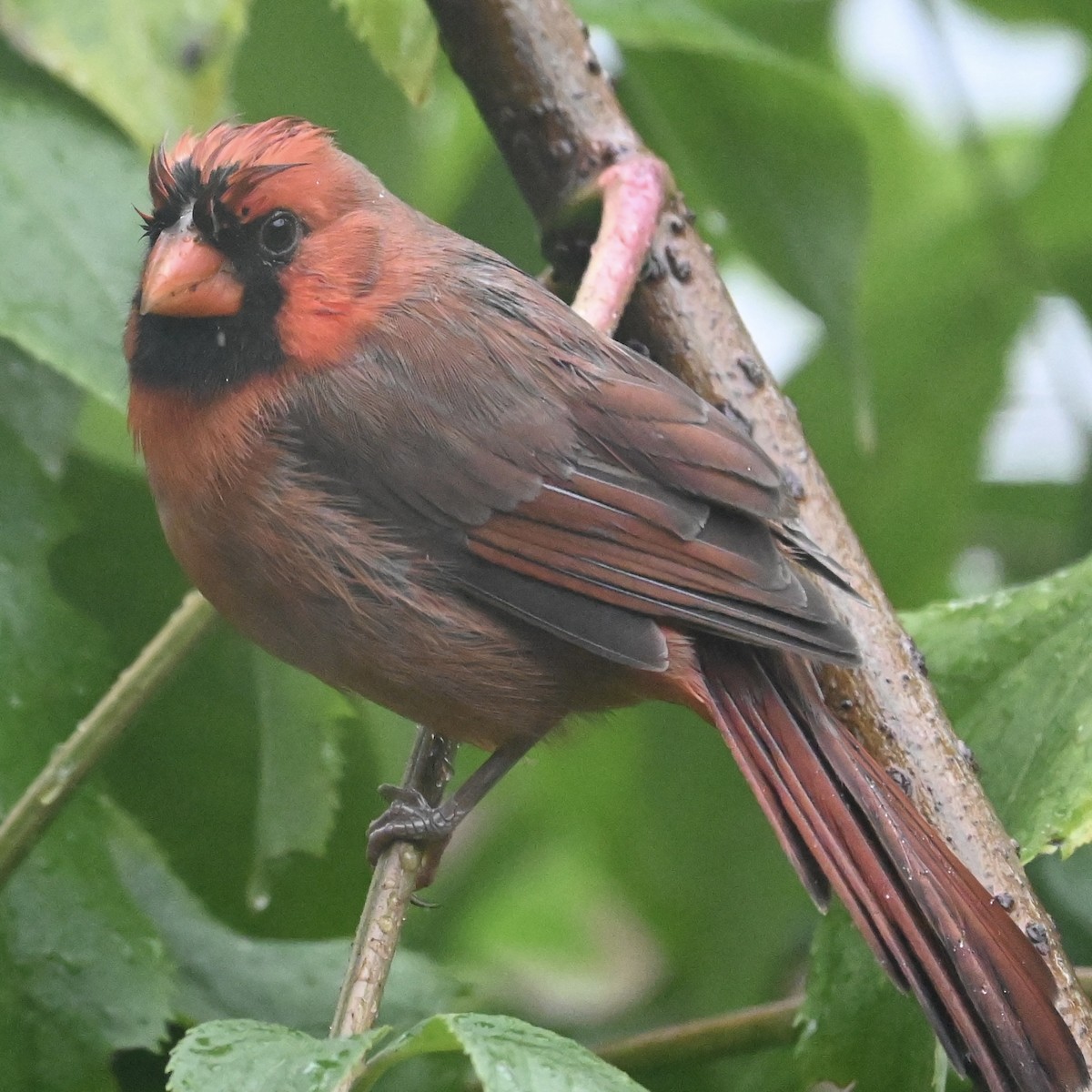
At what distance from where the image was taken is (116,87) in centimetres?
248

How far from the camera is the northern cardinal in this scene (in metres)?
2.54

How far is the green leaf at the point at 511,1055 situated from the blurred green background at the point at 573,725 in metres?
0.65

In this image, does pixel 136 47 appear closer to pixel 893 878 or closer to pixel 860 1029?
pixel 893 878

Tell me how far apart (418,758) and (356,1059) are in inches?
46.4

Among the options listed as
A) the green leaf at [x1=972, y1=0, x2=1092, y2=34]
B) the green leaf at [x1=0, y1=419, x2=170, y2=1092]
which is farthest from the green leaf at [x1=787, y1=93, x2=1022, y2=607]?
the green leaf at [x1=0, y1=419, x2=170, y2=1092]

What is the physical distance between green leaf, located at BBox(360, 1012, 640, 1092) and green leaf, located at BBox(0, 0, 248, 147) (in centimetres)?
144

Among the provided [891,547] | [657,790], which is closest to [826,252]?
[891,547]

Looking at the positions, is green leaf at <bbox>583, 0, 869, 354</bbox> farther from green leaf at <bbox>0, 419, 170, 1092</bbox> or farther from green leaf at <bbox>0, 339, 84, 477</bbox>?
green leaf at <bbox>0, 419, 170, 1092</bbox>

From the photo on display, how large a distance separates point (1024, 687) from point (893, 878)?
32cm

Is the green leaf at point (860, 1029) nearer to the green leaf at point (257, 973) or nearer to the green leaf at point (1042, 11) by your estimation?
the green leaf at point (257, 973)

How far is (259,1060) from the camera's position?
1612 mm

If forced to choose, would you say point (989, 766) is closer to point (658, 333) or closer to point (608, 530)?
point (608, 530)

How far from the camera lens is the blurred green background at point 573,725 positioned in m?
2.27

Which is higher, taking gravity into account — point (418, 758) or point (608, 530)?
point (608, 530)
